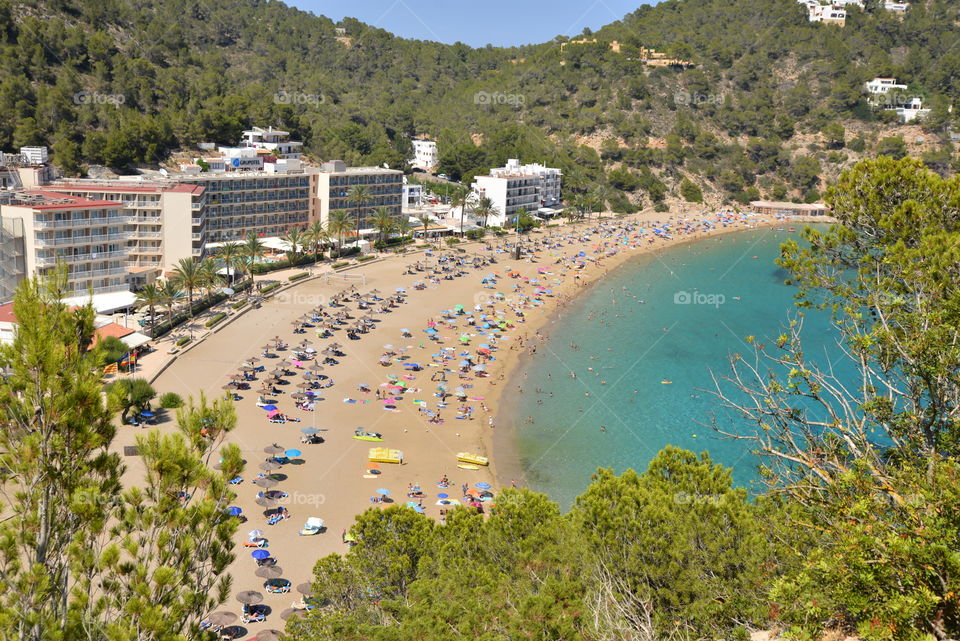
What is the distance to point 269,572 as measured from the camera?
23.4 metres

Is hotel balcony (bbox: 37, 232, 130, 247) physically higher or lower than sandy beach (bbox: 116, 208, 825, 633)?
higher

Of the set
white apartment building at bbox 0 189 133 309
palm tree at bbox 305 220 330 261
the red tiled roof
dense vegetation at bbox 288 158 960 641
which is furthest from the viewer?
palm tree at bbox 305 220 330 261

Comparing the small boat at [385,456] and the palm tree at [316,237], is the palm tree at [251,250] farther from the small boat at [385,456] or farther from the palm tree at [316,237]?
the small boat at [385,456]

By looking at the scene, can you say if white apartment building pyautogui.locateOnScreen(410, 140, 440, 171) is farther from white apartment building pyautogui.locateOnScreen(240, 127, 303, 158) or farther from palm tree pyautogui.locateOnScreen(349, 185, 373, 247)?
palm tree pyautogui.locateOnScreen(349, 185, 373, 247)

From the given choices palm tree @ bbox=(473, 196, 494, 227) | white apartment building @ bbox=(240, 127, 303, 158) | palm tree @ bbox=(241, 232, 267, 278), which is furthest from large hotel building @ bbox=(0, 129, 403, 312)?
palm tree @ bbox=(473, 196, 494, 227)

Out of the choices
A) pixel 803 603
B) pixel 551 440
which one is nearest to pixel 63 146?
pixel 551 440

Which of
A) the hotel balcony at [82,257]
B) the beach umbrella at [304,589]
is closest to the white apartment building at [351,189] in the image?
the hotel balcony at [82,257]

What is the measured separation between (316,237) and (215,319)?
19.6 metres

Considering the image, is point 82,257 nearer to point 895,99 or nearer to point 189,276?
point 189,276

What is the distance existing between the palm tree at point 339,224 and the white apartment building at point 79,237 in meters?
19.7

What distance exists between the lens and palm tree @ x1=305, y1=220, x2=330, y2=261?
65812 mm

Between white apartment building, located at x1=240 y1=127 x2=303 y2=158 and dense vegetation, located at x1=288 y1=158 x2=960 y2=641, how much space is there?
248 feet

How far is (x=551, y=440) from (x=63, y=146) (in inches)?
2271

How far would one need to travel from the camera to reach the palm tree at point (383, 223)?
7319 cm
